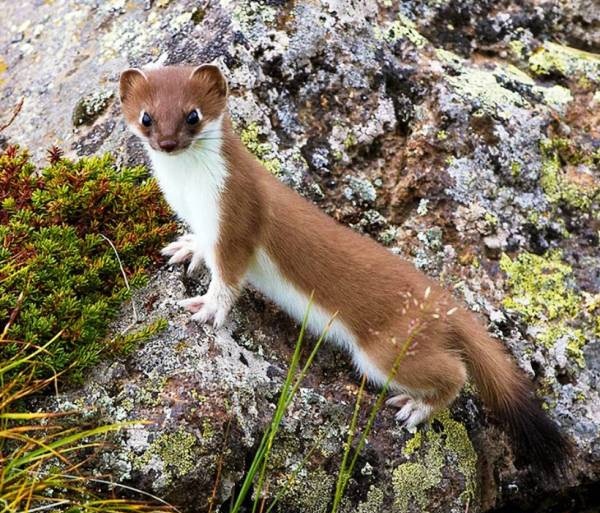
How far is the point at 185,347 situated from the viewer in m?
3.73

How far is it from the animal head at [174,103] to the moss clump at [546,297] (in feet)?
5.66

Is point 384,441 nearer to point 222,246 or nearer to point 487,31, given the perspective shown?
point 222,246

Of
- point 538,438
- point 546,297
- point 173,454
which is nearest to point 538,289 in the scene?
point 546,297

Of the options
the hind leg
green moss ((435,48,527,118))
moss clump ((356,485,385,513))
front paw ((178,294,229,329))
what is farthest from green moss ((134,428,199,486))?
green moss ((435,48,527,118))

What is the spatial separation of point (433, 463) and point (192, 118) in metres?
1.87

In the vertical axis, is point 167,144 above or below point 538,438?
above

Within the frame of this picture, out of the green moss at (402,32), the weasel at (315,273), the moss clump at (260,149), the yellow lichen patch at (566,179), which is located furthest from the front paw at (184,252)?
the yellow lichen patch at (566,179)

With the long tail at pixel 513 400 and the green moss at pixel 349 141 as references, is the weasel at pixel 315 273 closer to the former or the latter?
the long tail at pixel 513 400

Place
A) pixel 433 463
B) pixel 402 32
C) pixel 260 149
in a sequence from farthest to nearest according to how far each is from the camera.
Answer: pixel 402 32 → pixel 260 149 → pixel 433 463

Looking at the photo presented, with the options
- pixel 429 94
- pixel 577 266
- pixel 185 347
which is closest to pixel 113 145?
pixel 185 347

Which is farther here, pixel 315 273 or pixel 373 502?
pixel 315 273

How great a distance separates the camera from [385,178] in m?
4.72

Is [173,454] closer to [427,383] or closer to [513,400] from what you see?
[427,383]

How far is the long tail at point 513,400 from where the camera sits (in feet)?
13.3
